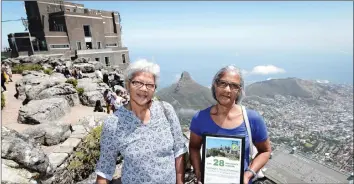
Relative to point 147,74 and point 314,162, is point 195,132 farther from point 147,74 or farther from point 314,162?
point 314,162

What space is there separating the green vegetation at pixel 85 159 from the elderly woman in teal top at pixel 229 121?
319 centimetres

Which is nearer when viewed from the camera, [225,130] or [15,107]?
[225,130]

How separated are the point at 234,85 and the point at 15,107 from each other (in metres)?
14.8

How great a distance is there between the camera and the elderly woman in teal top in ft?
8.66

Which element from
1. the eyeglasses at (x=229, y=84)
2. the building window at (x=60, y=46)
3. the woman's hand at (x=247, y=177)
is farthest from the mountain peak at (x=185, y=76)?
the woman's hand at (x=247, y=177)

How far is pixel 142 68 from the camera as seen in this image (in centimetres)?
260

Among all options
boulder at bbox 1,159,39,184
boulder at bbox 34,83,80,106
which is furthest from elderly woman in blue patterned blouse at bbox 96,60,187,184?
boulder at bbox 34,83,80,106

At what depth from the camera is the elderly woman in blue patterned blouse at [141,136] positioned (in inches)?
99.9

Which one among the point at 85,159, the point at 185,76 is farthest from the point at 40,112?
the point at 185,76

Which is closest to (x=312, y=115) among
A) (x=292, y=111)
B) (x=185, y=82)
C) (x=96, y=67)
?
(x=292, y=111)

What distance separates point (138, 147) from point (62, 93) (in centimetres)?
1344

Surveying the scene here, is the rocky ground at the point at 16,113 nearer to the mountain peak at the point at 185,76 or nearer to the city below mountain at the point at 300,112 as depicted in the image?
the city below mountain at the point at 300,112

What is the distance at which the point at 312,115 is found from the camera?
A: 107500 millimetres

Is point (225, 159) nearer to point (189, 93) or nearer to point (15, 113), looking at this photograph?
point (15, 113)
